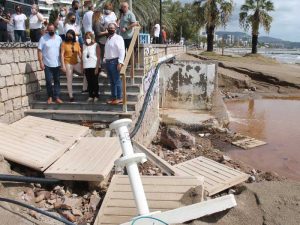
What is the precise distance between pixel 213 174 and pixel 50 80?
3.96 meters

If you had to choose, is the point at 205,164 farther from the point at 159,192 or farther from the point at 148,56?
the point at 148,56

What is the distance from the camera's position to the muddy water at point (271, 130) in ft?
30.7

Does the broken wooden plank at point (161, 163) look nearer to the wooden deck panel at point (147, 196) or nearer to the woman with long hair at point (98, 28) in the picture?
the wooden deck panel at point (147, 196)

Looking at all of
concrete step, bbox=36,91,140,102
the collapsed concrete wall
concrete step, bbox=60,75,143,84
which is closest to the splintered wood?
the collapsed concrete wall

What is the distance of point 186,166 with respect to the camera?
7.47 meters

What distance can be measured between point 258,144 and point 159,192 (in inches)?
270

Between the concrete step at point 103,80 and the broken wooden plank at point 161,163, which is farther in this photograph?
the concrete step at point 103,80

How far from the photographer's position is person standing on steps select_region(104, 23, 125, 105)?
7420 mm

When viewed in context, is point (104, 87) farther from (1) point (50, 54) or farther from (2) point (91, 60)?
(1) point (50, 54)

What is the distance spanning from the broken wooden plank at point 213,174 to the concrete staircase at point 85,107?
5.53ft

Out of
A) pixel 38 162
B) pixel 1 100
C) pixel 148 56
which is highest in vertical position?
pixel 148 56

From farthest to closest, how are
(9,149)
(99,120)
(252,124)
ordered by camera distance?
(252,124) → (99,120) → (9,149)

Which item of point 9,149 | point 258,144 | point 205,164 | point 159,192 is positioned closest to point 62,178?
point 9,149

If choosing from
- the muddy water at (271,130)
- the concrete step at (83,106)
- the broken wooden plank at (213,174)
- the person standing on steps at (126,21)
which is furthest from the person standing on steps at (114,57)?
the muddy water at (271,130)
